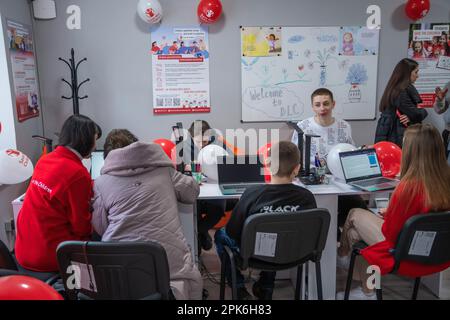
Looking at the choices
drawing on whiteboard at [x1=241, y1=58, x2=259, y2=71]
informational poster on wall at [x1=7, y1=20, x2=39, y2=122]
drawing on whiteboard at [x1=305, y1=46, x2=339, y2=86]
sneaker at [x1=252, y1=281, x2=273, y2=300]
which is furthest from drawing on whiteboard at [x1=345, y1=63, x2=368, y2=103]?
informational poster on wall at [x1=7, y1=20, x2=39, y2=122]

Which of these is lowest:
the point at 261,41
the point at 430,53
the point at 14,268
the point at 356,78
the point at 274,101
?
the point at 14,268

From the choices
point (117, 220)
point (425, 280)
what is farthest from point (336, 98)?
point (117, 220)

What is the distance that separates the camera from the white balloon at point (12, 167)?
2582 millimetres

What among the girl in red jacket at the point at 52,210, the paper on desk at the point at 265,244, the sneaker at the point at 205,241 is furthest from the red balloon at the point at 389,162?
the girl in red jacket at the point at 52,210

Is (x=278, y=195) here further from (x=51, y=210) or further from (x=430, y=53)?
(x=430, y=53)

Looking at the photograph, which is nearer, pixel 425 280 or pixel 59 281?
pixel 59 281

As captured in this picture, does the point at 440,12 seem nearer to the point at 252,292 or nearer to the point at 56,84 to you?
Result: the point at 252,292

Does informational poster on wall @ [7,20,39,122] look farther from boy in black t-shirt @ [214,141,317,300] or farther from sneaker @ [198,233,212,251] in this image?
boy in black t-shirt @ [214,141,317,300]

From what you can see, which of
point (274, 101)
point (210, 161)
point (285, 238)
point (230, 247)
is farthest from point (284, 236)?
point (274, 101)

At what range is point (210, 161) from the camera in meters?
2.52

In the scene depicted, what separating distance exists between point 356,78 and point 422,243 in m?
2.68

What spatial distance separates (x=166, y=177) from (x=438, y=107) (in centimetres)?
355

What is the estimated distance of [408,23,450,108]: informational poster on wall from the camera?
13.6ft

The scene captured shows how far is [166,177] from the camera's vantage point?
1891 millimetres
